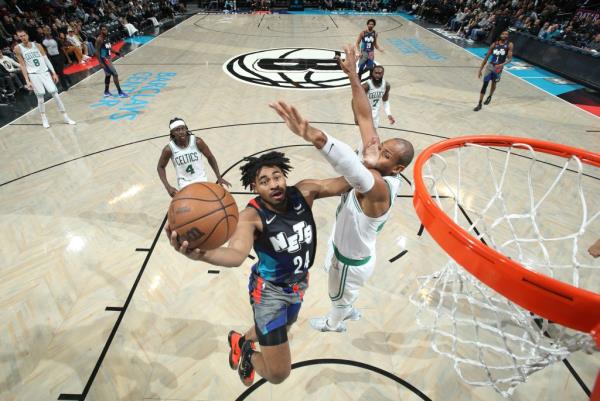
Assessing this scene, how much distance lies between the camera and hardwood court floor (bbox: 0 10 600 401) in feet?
9.34

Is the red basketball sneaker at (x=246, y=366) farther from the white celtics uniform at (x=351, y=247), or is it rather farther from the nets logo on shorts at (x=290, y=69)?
the nets logo on shorts at (x=290, y=69)

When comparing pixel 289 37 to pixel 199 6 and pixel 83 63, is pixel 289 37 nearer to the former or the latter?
pixel 83 63

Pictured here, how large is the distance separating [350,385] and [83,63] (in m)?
A: 13.9

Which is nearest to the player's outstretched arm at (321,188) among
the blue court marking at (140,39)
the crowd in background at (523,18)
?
the crowd in background at (523,18)

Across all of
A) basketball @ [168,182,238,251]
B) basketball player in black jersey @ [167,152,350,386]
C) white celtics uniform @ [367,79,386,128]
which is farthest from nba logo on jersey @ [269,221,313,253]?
white celtics uniform @ [367,79,386,128]

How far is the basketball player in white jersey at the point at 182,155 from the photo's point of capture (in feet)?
12.6

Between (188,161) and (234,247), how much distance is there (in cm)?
229

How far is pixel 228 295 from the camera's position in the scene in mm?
3574

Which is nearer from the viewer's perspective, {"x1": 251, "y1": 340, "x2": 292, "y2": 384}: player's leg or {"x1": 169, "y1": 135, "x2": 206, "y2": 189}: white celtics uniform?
{"x1": 251, "y1": 340, "x2": 292, "y2": 384}: player's leg

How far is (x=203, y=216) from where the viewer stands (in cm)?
191

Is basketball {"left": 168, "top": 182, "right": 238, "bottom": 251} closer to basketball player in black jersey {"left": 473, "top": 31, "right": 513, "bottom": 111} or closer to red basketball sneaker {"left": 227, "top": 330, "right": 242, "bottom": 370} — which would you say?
red basketball sneaker {"left": 227, "top": 330, "right": 242, "bottom": 370}

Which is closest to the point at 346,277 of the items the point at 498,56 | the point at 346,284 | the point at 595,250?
the point at 346,284

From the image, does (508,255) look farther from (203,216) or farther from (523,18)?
(523,18)

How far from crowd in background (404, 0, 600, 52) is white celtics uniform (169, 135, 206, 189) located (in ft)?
44.4
